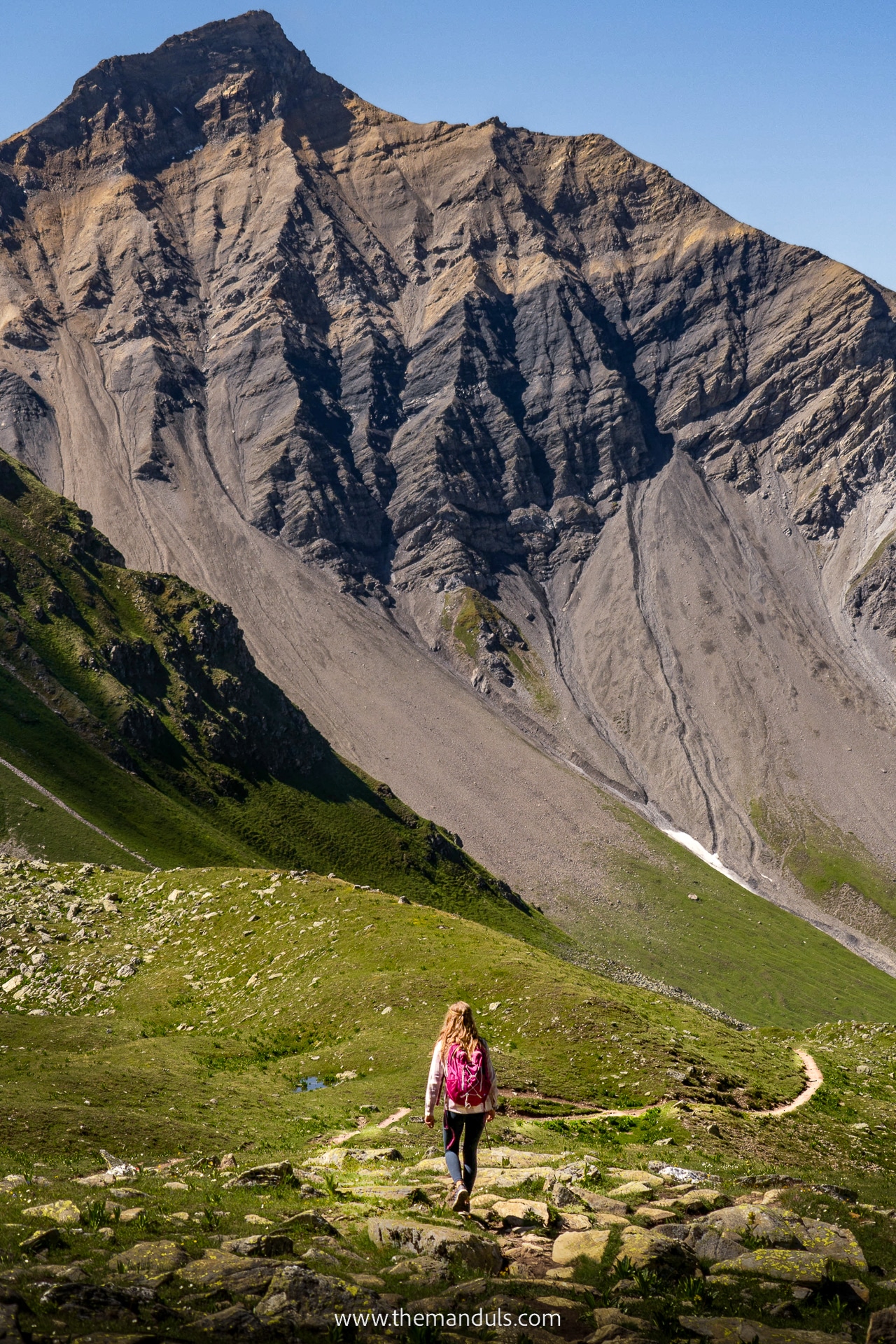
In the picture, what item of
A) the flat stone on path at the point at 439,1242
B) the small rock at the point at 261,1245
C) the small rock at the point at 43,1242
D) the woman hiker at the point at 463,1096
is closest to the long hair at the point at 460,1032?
the woman hiker at the point at 463,1096

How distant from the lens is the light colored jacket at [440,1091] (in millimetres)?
18641

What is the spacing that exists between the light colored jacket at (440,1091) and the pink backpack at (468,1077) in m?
0.06

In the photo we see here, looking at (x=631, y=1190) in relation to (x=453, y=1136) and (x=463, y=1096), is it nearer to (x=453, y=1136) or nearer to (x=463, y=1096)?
(x=453, y=1136)

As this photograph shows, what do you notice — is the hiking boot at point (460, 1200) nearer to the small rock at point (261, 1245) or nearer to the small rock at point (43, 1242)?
the small rock at point (261, 1245)

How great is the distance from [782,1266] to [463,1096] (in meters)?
6.19

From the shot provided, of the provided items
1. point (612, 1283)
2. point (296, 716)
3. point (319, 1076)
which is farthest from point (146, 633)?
point (612, 1283)

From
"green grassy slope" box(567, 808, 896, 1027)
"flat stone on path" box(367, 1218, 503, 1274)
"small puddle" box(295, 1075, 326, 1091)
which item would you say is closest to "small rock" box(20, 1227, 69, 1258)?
"flat stone on path" box(367, 1218, 503, 1274)

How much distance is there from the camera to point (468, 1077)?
1873cm

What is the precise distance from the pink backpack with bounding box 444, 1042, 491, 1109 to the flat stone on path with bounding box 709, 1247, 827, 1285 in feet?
16.7

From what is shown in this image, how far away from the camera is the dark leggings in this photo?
18672mm

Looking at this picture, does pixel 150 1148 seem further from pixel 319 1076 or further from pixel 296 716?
pixel 296 716

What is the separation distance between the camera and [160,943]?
158 ft

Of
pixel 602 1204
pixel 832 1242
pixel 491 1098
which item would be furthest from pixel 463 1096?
pixel 832 1242

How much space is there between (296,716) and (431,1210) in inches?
5653
